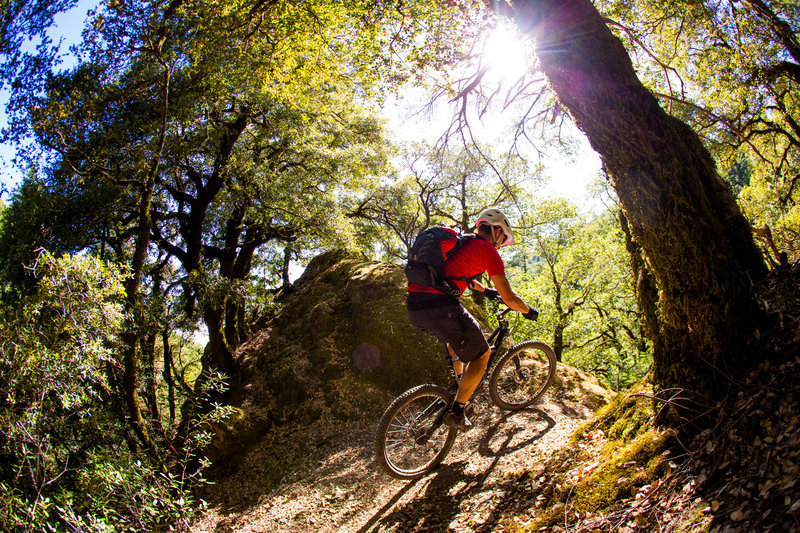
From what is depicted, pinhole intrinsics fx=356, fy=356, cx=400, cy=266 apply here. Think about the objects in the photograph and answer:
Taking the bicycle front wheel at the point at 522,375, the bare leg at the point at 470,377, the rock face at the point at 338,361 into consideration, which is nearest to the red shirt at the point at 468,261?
the bare leg at the point at 470,377

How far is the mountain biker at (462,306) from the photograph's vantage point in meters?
3.60

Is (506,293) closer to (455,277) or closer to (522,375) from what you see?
(455,277)

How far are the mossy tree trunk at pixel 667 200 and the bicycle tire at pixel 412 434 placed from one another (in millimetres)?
2141

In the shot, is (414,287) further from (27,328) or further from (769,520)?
(27,328)

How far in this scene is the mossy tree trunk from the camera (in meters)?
2.37

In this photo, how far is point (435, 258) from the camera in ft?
11.7

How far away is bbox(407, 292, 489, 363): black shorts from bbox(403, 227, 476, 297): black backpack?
0.14 meters

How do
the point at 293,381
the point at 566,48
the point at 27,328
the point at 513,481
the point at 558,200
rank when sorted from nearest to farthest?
1. the point at 566,48
2. the point at 513,481
3. the point at 27,328
4. the point at 293,381
5. the point at 558,200

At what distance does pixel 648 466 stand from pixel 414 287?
Result: 2302 mm

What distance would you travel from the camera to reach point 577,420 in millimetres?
4352

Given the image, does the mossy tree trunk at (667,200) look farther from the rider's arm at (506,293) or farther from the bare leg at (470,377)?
the bare leg at (470,377)

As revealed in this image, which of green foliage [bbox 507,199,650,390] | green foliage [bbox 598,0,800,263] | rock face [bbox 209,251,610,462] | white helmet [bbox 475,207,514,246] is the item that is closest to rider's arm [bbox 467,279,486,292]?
white helmet [bbox 475,207,514,246]

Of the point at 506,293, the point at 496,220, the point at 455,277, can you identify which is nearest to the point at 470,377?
the point at 506,293

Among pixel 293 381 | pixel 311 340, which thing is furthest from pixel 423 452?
pixel 311 340
